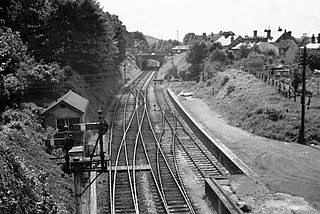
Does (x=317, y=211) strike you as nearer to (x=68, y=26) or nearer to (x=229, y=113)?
(x=229, y=113)

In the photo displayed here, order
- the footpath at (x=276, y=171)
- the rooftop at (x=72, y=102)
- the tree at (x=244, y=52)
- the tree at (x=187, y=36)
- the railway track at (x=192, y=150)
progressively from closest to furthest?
the footpath at (x=276, y=171), the railway track at (x=192, y=150), the rooftop at (x=72, y=102), the tree at (x=244, y=52), the tree at (x=187, y=36)

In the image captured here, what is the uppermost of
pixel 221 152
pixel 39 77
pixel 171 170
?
pixel 39 77

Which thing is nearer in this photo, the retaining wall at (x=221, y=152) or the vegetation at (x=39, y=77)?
the vegetation at (x=39, y=77)

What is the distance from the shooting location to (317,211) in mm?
11883

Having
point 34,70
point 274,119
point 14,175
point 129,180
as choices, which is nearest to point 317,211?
point 129,180

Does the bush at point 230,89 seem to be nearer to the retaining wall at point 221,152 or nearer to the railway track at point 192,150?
the railway track at point 192,150

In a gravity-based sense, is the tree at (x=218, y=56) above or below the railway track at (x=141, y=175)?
above

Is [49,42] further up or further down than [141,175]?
further up

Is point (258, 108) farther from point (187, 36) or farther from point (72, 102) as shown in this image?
point (187, 36)

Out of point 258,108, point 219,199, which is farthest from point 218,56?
point 219,199

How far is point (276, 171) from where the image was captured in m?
15.9

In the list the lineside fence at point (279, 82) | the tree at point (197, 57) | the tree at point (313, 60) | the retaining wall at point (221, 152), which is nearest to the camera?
the retaining wall at point (221, 152)

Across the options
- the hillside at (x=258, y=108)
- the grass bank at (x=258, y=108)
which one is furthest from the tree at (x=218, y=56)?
the hillside at (x=258, y=108)

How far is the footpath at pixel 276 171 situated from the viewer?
1243 centimetres
